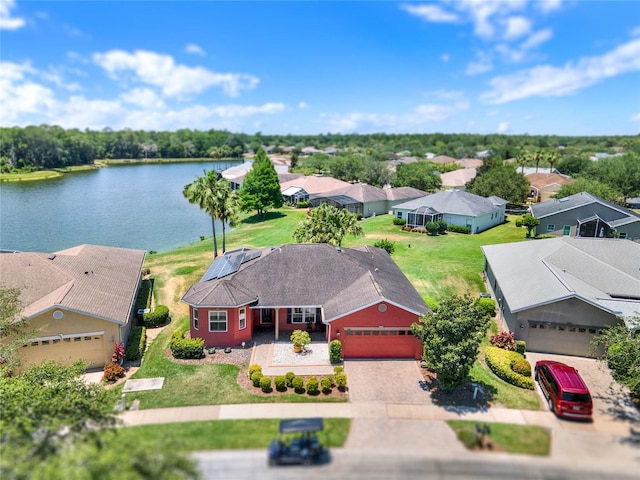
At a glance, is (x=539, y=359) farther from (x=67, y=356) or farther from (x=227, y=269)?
(x=67, y=356)

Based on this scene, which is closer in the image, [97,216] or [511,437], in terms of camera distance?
[511,437]

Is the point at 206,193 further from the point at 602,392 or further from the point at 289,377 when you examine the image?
the point at 602,392

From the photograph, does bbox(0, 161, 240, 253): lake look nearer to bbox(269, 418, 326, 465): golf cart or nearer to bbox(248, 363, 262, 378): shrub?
bbox(248, 363, 262, 378): shrub

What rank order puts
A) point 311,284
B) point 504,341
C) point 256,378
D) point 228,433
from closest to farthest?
point 228,433 → point 256,378 → point 504,341 → point 311,284

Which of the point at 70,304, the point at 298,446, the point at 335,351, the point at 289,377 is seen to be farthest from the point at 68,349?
the point at 298,446

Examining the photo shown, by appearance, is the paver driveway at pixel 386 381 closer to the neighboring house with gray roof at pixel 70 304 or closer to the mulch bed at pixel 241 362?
the mulch bed at pixel 241 362

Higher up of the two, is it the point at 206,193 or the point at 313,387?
the point at 206,193

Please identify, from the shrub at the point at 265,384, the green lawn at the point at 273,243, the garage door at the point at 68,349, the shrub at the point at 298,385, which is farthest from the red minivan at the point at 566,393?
the garage door at the point at 68,349
